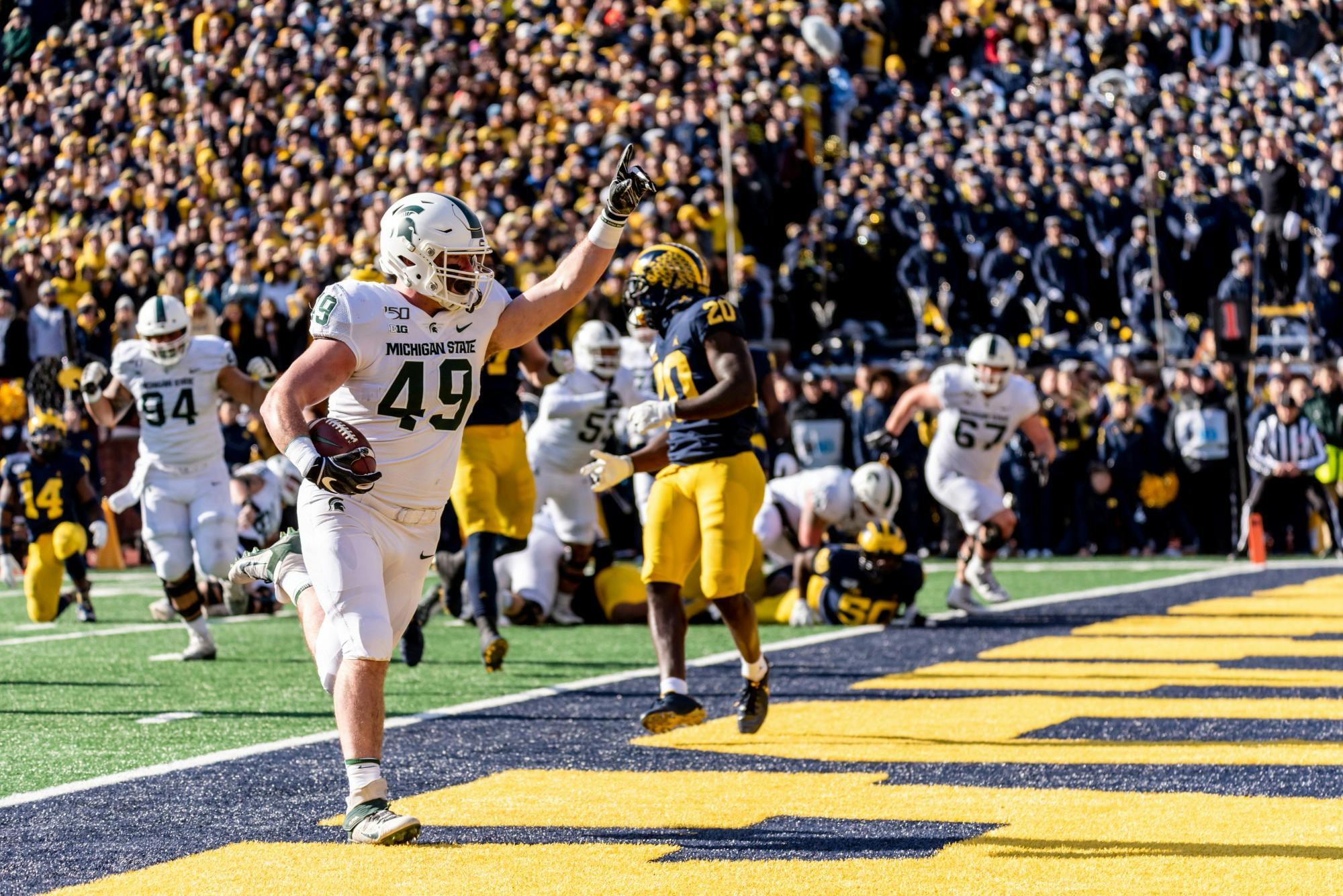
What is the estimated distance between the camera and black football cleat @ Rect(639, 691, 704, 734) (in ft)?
20.7

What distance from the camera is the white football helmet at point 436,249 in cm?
497

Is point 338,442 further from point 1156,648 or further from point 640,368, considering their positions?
point 640,368

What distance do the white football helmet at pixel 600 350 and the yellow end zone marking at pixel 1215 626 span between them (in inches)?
130

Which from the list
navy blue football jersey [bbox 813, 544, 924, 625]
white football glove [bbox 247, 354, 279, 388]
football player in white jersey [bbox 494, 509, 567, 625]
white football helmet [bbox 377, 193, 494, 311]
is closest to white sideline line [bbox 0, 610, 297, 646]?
football player in white jersey [bbox 494, 509, 567, 625]

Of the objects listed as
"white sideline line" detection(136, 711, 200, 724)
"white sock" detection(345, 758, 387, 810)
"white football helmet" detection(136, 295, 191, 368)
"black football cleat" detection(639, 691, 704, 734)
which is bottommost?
"white sideline line" detection(136, 711, 200, 724)

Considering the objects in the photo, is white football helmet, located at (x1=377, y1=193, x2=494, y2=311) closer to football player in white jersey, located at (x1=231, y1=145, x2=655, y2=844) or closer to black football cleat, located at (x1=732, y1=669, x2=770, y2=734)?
football player in white jersey, located at (x1=231, y1=145, x2=655, y2=844)

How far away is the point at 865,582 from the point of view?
10.9 meters

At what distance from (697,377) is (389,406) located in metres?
1.93

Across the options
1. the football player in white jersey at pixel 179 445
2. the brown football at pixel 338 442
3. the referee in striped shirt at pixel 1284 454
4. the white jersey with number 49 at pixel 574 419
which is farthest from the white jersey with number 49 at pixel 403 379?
the referee in striped shirt at pixel 1284 454

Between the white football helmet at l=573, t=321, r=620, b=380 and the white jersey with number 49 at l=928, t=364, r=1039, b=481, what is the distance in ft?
6.71

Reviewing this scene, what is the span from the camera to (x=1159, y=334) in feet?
56.3

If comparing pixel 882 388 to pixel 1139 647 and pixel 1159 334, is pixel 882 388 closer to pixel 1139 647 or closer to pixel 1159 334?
pixel 1159 334

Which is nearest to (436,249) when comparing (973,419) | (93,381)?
(93,381)

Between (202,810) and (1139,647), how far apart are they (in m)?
5.71
